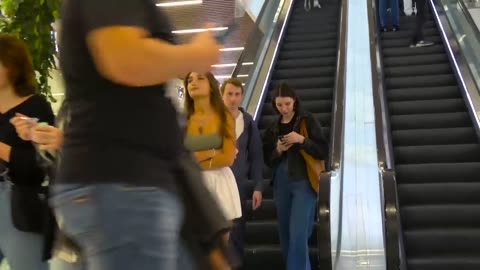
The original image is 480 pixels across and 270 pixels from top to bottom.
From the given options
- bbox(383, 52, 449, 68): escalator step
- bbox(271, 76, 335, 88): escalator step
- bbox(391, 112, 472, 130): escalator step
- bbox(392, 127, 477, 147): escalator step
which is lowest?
bbox(392, 127, 477, 147): escalator step

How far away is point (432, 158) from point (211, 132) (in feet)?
11.1

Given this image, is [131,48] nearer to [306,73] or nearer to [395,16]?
[306,73]

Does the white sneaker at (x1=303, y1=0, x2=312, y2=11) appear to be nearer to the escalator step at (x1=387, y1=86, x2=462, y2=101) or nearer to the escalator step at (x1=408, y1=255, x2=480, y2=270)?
the escalator step at (x1=387, y1=86, x2=462, y2=101)

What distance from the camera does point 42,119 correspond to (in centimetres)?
281

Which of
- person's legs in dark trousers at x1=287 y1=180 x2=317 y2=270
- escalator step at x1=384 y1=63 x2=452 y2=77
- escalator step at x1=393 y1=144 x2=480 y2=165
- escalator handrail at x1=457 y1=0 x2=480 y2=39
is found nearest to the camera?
person's legs in dark trousers at x1=287 y1=180 x2=317 y2=270

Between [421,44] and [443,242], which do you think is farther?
[421,44]

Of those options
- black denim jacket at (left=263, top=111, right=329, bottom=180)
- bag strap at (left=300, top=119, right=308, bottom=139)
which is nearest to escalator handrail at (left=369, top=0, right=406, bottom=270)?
black denim jacket at (left=263, top=111, right=329, bottom=180)

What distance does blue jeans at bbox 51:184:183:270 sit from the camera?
1.38 m

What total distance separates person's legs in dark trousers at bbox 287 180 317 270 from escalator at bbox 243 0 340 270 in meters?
0.70

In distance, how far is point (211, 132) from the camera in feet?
14.1

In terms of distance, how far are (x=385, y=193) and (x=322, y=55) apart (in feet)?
19.1

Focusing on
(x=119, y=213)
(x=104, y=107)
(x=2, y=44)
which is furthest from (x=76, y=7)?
(x=2, y=44)

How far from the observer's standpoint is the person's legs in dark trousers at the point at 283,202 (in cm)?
516

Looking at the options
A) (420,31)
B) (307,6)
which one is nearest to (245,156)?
(420,31)
